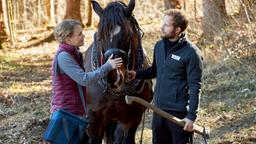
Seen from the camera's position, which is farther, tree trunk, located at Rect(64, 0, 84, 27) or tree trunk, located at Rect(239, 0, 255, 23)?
tree trunk, located at Rect(64, 0, 84, 27)

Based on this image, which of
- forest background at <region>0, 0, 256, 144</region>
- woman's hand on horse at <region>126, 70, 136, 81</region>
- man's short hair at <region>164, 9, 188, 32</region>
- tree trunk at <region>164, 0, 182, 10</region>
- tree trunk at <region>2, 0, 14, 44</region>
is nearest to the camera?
man's short hair at <region>164, 9, 188, 32</region>

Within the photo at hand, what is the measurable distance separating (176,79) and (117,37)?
0.73 metres

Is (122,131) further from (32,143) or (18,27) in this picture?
(18,27)

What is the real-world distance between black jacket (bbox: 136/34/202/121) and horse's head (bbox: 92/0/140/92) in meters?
0.33

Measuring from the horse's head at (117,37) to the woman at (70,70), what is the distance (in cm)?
17

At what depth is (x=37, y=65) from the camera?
15383 mm

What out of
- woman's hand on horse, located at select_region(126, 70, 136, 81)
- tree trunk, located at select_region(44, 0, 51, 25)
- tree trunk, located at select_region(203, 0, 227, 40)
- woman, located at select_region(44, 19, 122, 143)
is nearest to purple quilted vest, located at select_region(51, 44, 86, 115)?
woman, located at select_region(44, 19, 122, 143)

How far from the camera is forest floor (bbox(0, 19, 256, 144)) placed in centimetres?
723

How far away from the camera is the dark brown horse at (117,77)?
16.0ft

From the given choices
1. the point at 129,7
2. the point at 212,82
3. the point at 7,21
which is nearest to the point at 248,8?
the point at 212,82

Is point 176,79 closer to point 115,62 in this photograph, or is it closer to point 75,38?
point 115,62

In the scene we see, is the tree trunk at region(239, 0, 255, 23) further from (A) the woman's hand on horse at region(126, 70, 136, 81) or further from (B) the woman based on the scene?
(B) the woman

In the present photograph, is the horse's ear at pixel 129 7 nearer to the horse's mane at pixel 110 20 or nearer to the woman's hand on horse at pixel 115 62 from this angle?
the horse's mane at pixel 110 20

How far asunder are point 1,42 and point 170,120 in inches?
576
